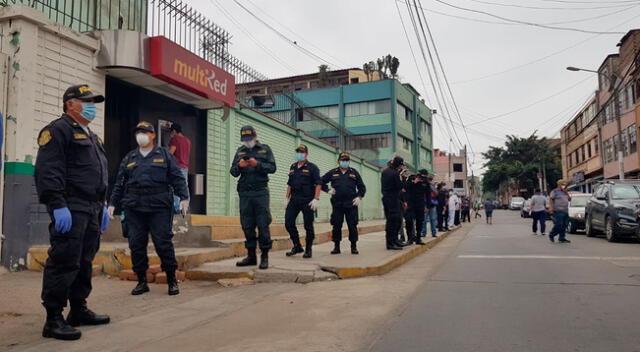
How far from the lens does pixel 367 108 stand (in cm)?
4003

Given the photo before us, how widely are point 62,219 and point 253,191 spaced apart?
10.3 feet

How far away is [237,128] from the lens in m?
11.8

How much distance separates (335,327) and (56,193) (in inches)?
90.3

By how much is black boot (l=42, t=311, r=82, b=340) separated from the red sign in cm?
542

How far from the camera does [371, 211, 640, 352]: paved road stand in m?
3.25

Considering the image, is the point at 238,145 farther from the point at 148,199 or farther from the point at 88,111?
the point at 88,111

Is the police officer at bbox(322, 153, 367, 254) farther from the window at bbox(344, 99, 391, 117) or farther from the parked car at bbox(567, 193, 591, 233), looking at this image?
the window at bbox(344, 99, 391, 117)

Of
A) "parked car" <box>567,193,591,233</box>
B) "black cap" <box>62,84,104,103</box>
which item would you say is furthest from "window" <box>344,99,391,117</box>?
"black cap" <box>62,84,104,103</box>

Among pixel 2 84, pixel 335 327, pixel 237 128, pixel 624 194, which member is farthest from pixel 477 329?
pixel 624 194

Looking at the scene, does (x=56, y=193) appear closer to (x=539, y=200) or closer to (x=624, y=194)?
(x=624, y=194)

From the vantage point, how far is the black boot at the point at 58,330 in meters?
3.38

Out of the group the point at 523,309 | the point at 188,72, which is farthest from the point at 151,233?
the point at 188,72

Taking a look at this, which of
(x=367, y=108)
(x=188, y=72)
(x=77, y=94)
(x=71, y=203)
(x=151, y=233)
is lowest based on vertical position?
(x=151, y=233)


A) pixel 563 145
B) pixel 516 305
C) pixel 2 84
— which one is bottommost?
pixel 516 305
